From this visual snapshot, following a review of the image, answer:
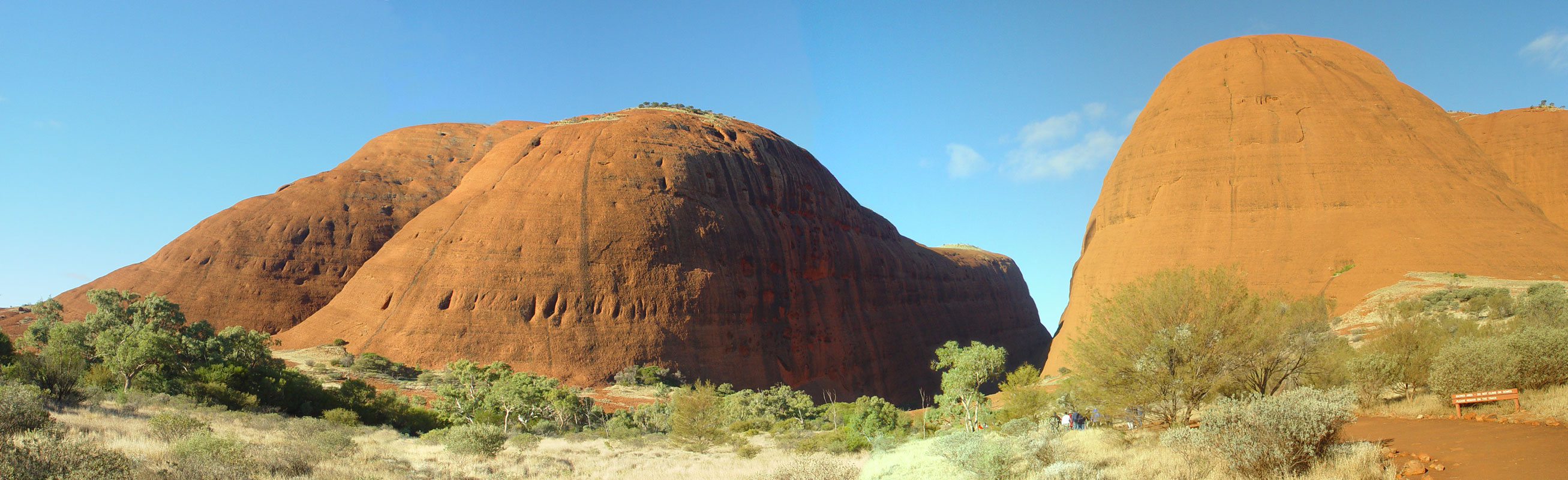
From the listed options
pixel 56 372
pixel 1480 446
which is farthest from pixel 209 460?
pixel 1480 446

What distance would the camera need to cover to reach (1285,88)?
36875 millimetres

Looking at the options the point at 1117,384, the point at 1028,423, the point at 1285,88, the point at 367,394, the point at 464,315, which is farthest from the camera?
the point at 1285,88

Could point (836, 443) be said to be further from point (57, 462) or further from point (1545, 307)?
point (1545, 307)

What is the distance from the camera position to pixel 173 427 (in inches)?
387

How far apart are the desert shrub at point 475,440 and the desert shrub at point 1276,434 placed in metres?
11.5

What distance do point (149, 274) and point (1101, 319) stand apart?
45023 millimetres

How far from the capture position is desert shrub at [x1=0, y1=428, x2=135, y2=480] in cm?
584

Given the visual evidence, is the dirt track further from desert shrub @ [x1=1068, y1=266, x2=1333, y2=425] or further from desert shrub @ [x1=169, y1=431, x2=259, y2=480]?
desert shrub @ [x1=169, y1=431, x2=259, y2=480]

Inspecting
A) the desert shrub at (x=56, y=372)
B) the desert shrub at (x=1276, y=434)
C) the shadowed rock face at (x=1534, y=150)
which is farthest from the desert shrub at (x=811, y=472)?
the shadowed rock face at (x=1534, y=150)

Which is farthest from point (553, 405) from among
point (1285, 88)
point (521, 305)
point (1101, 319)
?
Answer: point (1285, 88)

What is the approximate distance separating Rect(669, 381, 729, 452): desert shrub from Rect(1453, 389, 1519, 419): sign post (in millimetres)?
14348

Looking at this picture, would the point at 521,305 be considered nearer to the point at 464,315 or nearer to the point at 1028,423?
the point at 464,315

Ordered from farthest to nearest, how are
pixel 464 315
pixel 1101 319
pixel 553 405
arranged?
pixel 464 315 → pixel 553 405 → pixel 1101 319

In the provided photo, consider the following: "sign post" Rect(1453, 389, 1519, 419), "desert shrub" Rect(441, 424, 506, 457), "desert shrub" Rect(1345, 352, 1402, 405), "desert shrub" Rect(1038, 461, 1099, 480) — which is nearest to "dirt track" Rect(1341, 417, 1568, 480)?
"sign post" Rect(1453, 389, 1519, 419)
